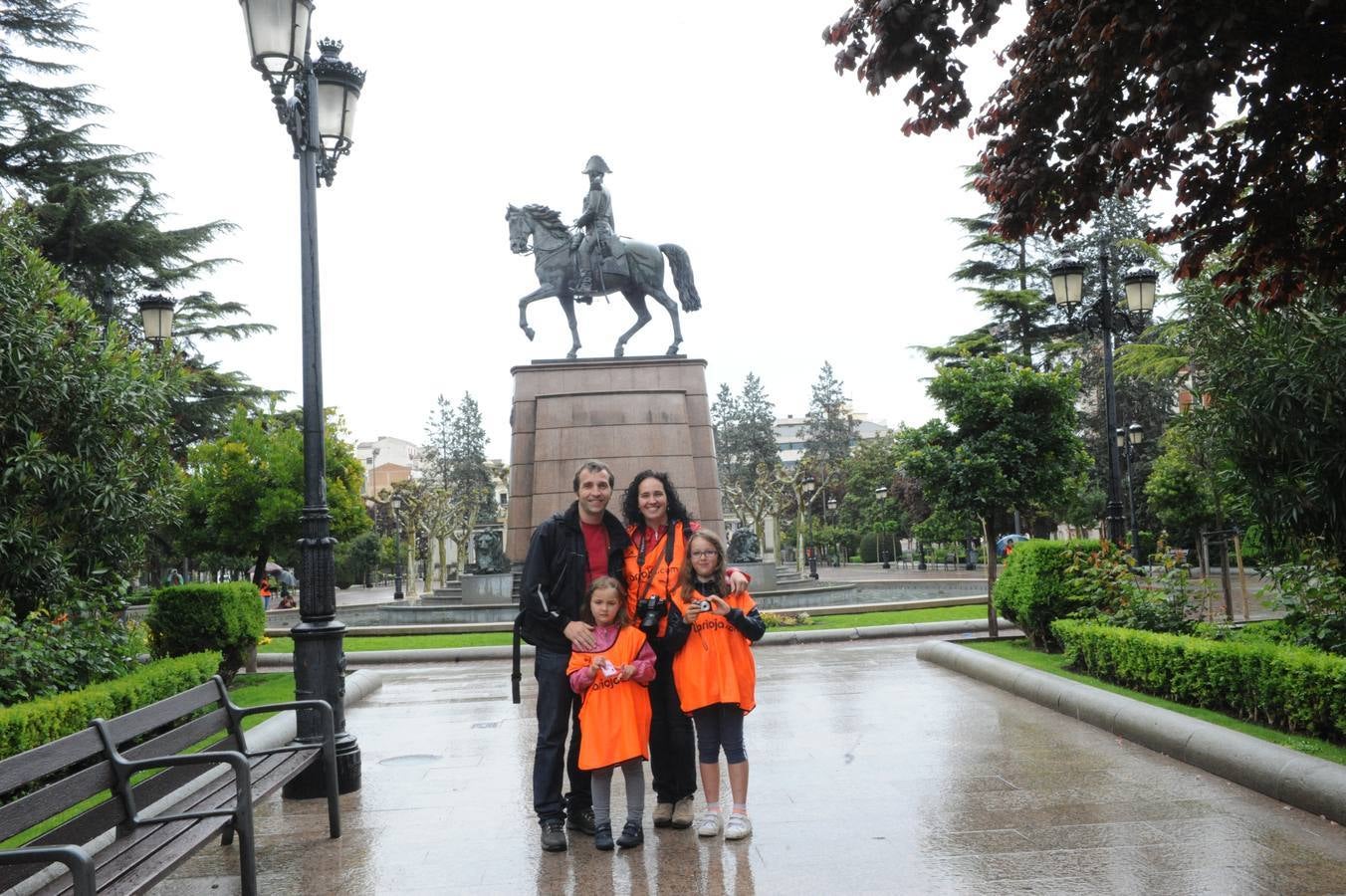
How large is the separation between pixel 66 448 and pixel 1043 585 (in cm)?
996

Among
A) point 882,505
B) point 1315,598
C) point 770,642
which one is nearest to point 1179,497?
point 770,642

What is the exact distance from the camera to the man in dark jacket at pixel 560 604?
539cm

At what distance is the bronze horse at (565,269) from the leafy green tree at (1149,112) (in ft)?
50.2

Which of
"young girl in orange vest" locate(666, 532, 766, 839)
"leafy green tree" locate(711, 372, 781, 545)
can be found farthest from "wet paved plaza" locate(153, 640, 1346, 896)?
"leafy green tree" locate(711, 372, 781, 545)

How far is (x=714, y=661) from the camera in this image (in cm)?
541

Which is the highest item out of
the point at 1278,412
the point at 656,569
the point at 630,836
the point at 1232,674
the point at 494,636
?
the point at 1278,412

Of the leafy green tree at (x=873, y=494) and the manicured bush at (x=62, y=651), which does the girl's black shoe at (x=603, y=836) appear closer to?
the manicured bush at (x=62, y=651)

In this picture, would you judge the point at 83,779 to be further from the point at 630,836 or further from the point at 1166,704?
the point at 1166,704

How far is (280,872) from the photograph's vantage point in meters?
5.24

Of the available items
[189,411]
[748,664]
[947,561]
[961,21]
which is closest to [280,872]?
[748,664]

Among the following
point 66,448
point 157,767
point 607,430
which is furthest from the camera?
point 607,430

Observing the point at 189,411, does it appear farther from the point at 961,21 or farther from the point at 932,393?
the point at 961,21

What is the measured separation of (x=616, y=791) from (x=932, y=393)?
9.36m

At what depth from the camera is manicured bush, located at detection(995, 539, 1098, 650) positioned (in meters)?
12.1
